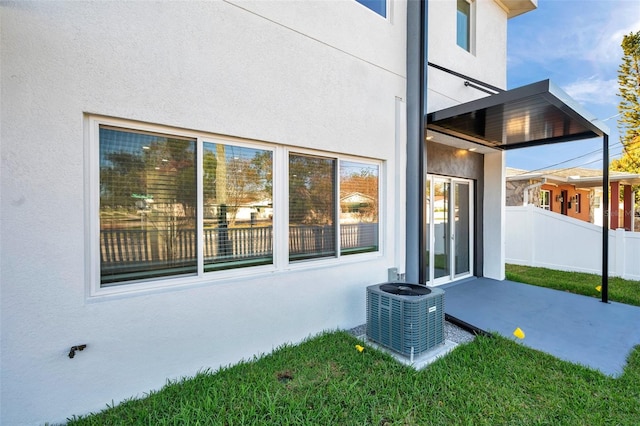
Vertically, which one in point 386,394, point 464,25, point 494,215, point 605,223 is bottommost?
point 386,394

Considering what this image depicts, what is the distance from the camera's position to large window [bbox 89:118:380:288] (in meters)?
3.21

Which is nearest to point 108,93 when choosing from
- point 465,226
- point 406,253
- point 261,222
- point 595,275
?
point 261,222

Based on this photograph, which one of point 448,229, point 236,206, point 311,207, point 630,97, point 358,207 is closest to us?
point 236,206

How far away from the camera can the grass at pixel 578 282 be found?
22.7ft

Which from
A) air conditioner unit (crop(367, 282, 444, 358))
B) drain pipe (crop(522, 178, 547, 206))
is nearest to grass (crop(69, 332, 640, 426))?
air conditioner unit (crop(367, 282, 444, 358))

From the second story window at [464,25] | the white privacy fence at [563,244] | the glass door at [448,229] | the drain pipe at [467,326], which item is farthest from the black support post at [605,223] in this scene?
the second story window at [464,25]

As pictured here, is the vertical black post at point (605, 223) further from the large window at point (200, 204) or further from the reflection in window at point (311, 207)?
the reflection in window at point (311, 207)

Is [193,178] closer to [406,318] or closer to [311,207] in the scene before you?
[311,207]

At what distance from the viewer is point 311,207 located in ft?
15.9

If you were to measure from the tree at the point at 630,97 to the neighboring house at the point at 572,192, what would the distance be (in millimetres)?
2785

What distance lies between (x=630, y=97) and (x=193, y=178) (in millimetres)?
25205

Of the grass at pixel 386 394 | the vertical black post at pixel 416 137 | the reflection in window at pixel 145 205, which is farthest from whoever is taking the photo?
the vertical black post at pixel 416 137

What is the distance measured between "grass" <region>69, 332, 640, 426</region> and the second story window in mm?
7492

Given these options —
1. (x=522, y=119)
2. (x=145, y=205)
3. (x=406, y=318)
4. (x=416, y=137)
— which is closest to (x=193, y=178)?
(x=145, y=205)
